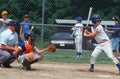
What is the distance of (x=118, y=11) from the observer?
3152 cm

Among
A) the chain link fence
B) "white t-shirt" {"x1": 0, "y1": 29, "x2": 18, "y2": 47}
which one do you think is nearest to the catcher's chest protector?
"white t-shirt" {"x1": 0, "y1": 29, "x2": 18, "y2": 47}

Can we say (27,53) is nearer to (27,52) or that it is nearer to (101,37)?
(27,52)

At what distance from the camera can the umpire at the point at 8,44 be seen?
39.7 ft

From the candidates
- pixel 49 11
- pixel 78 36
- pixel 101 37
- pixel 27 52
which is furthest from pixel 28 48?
pixel 49 11

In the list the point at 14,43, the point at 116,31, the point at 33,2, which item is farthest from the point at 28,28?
the point at 33,2

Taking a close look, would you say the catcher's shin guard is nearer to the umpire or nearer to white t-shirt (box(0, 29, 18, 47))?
the umpire

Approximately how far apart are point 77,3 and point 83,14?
274cm

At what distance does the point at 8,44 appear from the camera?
1229cm

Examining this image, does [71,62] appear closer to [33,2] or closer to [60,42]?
[60,42]

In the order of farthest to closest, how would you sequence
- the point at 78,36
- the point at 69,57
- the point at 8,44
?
1. the point at 78,36
2. the point at 69,57
3. the point at 8,44

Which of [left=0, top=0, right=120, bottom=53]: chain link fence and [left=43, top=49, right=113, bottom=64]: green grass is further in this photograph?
[left=0, top=0, right=120, bottom=53]: chain link fence

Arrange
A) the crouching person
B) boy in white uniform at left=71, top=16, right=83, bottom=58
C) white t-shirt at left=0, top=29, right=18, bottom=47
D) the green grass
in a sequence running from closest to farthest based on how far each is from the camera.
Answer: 1. the crouching person
2. white t-shirt at left=0, top=29, right=18, bottom=47
3. the green grass
4. boy in white uniform at left=71, top=16, right=83, bottom=58

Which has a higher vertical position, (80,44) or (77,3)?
→ (77,3)

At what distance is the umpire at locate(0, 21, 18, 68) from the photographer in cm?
1209
